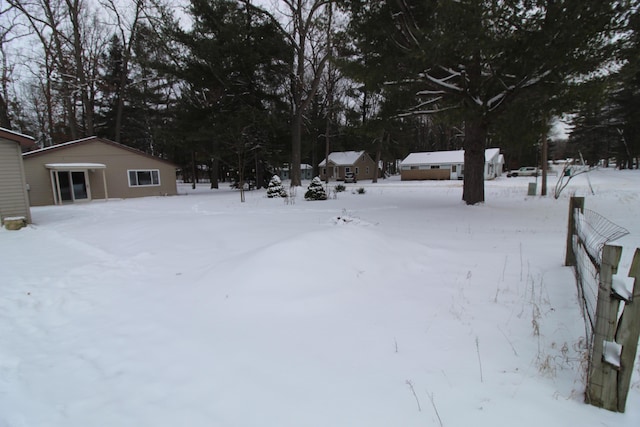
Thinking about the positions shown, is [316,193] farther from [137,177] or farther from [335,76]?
[335,76]

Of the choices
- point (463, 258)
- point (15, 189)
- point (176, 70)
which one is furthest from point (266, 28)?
point (463, 258)

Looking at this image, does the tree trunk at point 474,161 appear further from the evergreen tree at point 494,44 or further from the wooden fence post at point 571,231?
the wooden fence post at point 571,231

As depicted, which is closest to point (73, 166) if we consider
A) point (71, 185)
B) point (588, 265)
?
point (71, 185)

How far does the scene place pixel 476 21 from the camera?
23.4 feet

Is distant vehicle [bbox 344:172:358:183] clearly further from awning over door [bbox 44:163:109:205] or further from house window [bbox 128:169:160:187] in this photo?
awning over door [bbox 44:163:109:205]

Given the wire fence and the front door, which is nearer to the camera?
the wire fence

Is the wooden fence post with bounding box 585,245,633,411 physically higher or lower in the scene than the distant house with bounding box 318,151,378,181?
lower

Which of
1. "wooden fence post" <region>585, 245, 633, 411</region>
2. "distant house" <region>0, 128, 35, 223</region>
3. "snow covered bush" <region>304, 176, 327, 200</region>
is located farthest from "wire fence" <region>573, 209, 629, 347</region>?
"distant house" <region>0, 128, 35, 223</region>

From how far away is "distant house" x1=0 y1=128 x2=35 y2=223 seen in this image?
1015cm

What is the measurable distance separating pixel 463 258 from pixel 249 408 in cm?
441

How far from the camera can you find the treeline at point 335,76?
7.70 metres

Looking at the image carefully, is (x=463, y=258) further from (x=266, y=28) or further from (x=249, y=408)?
(x=266, y=28)

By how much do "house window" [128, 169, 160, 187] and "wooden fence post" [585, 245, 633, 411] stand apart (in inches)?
935

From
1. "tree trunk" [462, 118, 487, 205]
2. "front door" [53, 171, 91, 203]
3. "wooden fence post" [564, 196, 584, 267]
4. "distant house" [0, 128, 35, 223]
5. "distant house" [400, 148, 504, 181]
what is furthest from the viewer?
"distant house" [400, 148, 504, 181]
